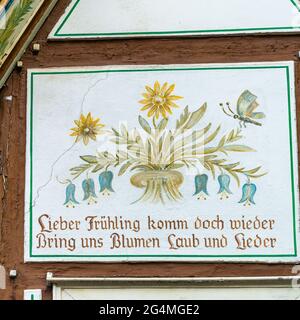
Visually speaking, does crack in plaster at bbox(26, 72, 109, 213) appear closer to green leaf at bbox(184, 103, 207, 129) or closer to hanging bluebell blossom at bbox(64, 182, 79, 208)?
hanging bluebell blossom at bbox(64, 182, 79, 208)

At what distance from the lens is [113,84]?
777 cm

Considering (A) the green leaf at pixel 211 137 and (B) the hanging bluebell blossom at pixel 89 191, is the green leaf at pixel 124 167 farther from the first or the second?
(A) the green leaf at pixel 211 137

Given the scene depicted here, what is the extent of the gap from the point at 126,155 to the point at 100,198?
1.03 feet

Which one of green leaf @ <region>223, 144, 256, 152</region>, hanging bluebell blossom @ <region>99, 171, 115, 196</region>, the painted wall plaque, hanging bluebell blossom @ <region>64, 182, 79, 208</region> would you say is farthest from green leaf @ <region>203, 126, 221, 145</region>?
the painted wall plaque

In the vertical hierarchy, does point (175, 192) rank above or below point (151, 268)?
above

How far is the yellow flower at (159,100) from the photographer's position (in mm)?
7695

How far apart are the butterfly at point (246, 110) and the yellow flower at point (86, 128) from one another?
770 mm

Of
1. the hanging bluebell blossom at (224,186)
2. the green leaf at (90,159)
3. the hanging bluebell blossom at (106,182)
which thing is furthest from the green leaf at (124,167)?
the hanging bluebell blossom at (224,186)

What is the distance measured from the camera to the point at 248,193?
7504 millimetres

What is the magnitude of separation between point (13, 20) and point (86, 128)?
798mm
